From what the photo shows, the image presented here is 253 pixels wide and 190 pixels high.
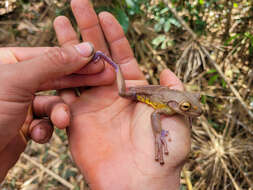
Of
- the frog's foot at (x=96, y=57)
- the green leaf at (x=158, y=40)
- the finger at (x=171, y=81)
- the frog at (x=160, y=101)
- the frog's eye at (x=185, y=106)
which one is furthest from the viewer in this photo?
the green leaf at (x=158, y=40)

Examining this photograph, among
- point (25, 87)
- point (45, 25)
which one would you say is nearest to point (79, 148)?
point (25, 87)

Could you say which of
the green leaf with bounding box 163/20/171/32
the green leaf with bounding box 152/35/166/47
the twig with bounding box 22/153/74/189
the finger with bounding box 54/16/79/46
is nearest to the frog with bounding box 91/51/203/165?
the finger with bounding box 54/16/79/46

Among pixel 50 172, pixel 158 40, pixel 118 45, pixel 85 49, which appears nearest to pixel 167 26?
pixel 158 40

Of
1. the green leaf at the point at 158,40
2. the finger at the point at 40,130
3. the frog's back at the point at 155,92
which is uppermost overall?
the green leaf at the point at 158,40

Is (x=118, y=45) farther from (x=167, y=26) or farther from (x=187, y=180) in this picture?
(x=187, y=180)

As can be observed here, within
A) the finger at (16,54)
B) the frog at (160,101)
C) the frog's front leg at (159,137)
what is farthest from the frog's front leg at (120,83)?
the finger at (16,54)

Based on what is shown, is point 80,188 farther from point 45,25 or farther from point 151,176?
point 45,25

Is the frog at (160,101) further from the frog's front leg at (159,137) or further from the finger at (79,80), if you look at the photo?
the finger at (79,80)

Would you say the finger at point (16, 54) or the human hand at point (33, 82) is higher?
the finger at point (16, 54)
